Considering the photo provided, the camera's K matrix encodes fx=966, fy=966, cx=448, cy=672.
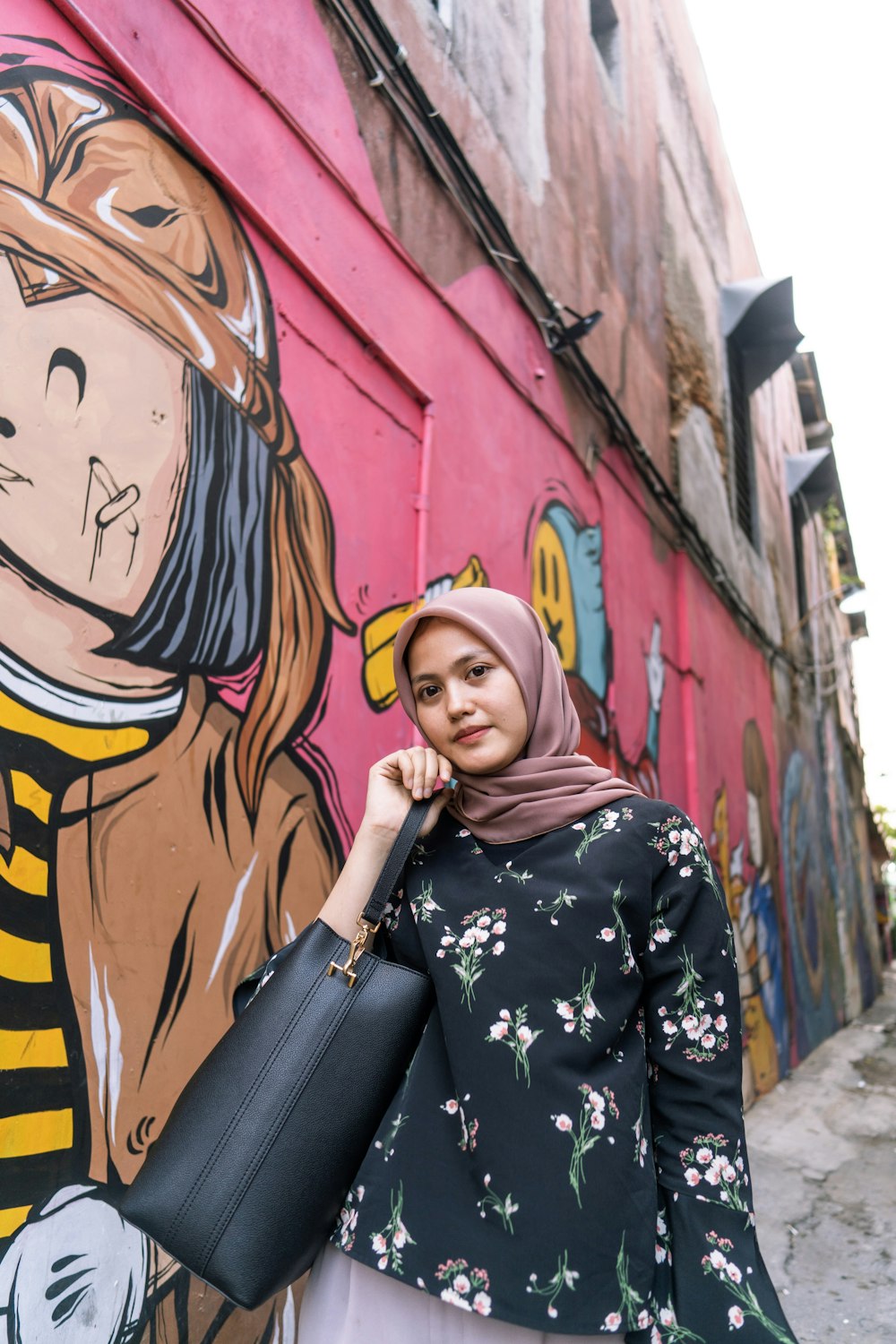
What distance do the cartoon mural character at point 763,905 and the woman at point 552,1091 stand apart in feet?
18.7

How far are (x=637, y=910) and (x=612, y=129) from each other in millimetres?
5690

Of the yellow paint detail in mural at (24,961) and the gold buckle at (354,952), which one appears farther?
the yellow paint detail in mural at (24,961)

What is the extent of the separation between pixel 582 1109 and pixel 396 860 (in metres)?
0.43

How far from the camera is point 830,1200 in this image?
14.0 ft

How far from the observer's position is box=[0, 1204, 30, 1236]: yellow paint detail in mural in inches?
62.0

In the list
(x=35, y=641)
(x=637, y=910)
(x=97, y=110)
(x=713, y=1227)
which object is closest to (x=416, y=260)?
(x=97, y=110)

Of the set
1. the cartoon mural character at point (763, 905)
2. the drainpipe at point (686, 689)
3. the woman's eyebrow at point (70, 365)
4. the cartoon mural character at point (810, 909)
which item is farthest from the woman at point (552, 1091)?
the cartoon mural character at point (810, 909)

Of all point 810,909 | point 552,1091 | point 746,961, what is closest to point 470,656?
point 552,1091

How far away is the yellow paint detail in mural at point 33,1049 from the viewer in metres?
1.62

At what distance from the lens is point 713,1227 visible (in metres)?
1.24

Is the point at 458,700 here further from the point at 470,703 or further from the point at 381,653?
the point at 381,653

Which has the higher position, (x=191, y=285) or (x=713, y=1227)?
(x=191, y=285)

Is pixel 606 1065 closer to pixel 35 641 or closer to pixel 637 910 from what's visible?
pixel 637 910

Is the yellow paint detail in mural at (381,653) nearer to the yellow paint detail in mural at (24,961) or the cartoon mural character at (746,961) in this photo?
the yellow paint detail in mural at (24,961)
